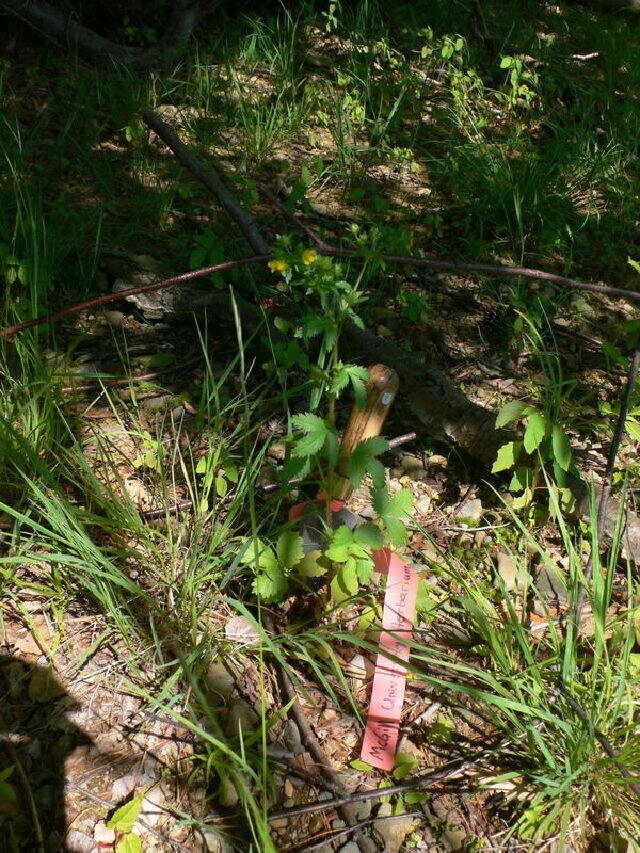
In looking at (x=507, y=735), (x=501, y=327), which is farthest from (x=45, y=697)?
(x=501, y=327)

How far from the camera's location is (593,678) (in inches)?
54.5

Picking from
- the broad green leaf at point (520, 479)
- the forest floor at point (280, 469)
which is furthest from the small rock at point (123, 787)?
the broad green leaf at point (520, 479)

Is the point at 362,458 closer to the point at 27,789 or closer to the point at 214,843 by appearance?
the point at 214,843

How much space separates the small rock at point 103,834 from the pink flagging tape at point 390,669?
53 cm

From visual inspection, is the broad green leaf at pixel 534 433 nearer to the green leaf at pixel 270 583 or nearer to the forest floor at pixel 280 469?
the forest floor at pixel 280 469

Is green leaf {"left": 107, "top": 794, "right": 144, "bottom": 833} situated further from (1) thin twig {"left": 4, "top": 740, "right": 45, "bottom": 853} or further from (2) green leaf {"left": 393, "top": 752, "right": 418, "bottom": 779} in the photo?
(2) green leaf {"left": 393, "top": 752, "right": 418, "bottom": 779}

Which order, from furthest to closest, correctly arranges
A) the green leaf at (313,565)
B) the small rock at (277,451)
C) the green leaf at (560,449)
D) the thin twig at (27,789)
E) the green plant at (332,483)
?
1. the small rock at (277,451)
2. the green leaf at (560,449)
3. the green leaf at (313,565)
4. the green plant at (332,483)
5. the thin twig at (27,789)

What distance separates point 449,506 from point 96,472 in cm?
106

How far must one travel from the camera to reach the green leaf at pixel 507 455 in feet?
6.40

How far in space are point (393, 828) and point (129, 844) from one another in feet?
1.73

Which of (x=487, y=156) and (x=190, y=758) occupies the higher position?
(x=487, y=156)

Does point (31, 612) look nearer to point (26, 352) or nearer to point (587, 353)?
point (26, 352)

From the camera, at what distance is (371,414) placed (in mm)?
1572

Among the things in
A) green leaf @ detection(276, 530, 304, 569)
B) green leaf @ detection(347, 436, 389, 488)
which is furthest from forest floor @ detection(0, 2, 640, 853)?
green leaf @ detection(347, 436, 389, 488)
